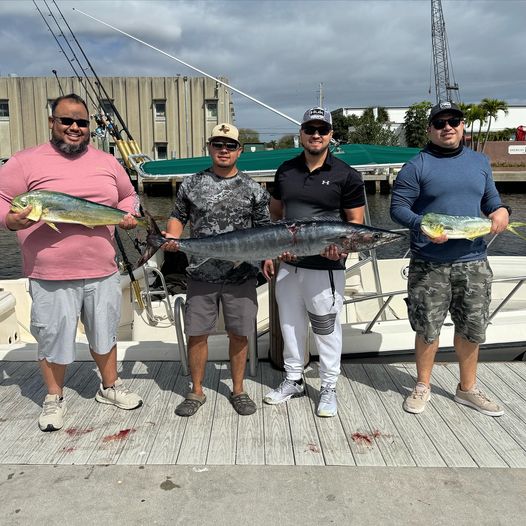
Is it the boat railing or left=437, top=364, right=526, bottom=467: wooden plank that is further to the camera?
the boat railing

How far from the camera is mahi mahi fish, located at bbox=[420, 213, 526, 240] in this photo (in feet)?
10.2

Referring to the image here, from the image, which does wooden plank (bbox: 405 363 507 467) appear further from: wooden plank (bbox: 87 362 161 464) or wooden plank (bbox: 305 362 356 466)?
wooden plank (bbox: 87 362 161 464)

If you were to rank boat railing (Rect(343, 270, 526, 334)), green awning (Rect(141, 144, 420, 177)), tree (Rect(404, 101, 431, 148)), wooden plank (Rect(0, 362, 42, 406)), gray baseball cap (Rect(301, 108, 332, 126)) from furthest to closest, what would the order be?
tree (Rect(404, 101, 431, 148))
green awning (Rect(141, 144, 420, 177))
boat railing (Rect(343, 270, 526, 334))
wooden plank (Rect(0, 362, 42, 406))
gray baseball cap (Rect(301, 108, 332, 126))

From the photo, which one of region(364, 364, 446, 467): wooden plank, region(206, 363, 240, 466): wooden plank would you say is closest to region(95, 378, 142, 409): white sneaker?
region(206, 363, 240, 466): wooden plank

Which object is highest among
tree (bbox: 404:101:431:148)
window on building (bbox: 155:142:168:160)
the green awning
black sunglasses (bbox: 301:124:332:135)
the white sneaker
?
tree (bbox: 404:101:431:148)

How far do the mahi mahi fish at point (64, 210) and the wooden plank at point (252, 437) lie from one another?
1516mm

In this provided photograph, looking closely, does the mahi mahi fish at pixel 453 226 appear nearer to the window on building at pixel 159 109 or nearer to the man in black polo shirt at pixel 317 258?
the man in black polo shirt at pixel 317 258

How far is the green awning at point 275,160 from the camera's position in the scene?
5.05 metres

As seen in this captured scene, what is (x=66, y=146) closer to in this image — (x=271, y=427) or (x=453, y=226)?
(x=271, y=427)

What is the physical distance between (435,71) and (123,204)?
3594 inches

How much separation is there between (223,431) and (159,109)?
44.2 metres

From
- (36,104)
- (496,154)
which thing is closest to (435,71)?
(496,154)

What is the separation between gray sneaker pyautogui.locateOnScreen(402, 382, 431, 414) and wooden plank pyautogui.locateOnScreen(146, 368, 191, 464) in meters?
1.55

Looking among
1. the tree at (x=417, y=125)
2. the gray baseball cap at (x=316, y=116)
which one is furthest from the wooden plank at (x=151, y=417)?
the tree at (x=417, y=125)
